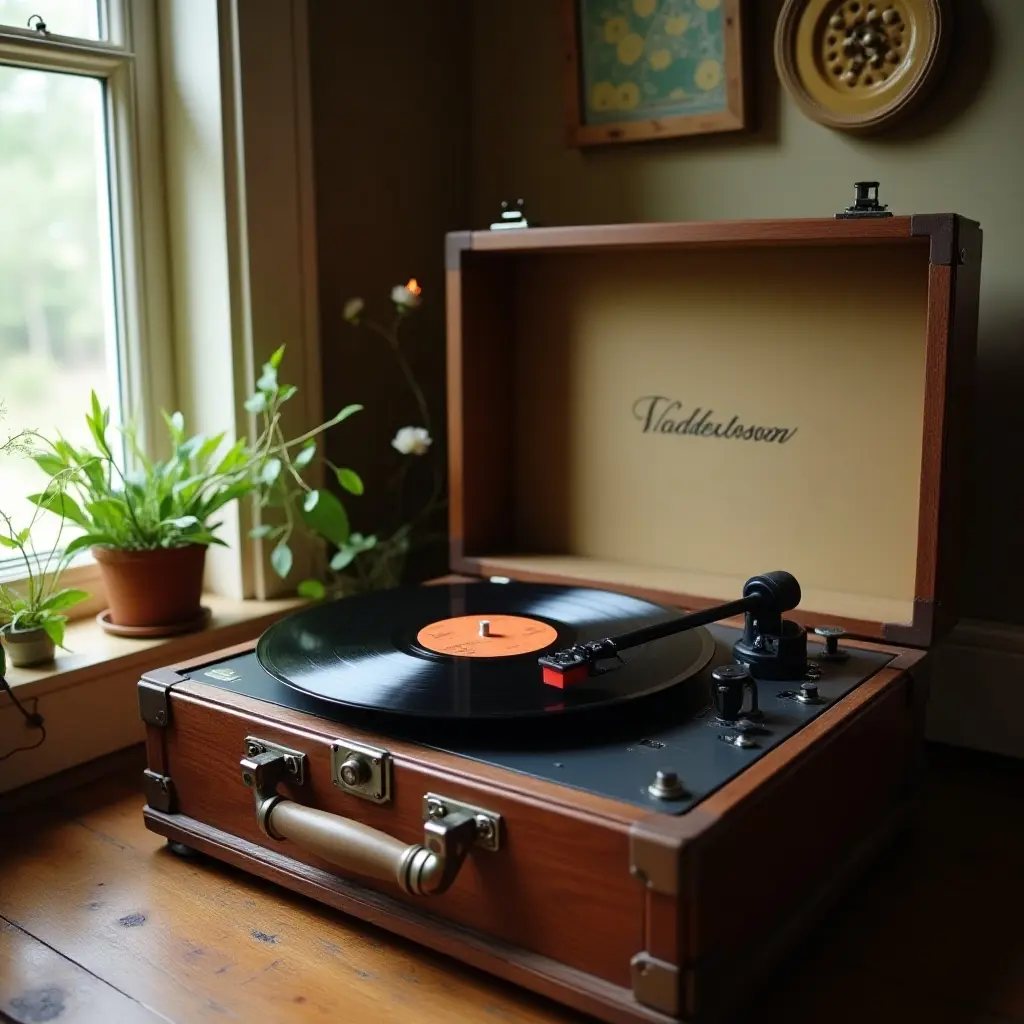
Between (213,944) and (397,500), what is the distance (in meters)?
0.89

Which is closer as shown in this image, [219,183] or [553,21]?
[219,183]

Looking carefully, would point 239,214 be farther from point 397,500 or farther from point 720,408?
point 720,408

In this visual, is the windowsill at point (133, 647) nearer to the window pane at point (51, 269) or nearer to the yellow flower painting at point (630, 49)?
the window pane at point (51, 269)

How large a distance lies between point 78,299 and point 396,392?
1.59ft

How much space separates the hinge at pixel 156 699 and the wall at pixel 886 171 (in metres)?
0.90

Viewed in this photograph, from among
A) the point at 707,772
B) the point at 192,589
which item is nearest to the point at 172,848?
the point at 192,589

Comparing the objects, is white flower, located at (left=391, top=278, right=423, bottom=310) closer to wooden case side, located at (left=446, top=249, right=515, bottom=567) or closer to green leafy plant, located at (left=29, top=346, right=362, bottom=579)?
wooden case side, located at (left=446, top=249, right=515, bottom=567)

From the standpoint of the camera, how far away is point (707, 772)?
0.99m

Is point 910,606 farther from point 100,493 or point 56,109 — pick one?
point 56,109

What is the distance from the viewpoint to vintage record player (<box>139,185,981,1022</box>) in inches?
38.1

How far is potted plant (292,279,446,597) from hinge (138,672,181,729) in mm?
412

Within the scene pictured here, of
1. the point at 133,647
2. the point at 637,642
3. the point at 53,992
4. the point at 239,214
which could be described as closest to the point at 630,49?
the point at 239,214

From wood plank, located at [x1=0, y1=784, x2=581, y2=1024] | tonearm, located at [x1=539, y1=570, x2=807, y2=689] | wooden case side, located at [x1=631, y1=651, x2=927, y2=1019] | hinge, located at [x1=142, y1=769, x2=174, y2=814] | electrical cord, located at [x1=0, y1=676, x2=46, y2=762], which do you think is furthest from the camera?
electrical cord, located at [x1=0, y1=676, x2=46, y2=762]

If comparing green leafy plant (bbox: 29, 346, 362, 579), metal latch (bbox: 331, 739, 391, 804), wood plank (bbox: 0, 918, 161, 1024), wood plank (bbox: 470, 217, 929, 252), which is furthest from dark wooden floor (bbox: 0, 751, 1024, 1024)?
wood plank (bbox: 470, 217, 929, 252)
